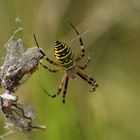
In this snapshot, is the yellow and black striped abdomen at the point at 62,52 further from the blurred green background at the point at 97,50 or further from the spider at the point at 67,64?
the blurred green background at the point at 97,50

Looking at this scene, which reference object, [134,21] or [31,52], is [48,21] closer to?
[134,21]

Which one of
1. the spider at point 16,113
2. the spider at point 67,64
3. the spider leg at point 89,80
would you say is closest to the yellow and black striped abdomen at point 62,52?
the spider at point 67,64

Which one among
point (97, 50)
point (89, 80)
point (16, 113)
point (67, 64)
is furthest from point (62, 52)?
point (97, 50)

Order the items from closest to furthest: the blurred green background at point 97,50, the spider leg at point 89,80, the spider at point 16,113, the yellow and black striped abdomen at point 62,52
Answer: the spider at point 16,113 < the yellow and black striped abdomen at point 62,52 < the blurred green background at point 97,50 < the spider leg at point 89,80

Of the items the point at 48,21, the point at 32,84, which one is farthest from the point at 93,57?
the point at 32,84

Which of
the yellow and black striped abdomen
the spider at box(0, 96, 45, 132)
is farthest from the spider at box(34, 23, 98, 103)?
the spider at box(0, 96, 45, 132)

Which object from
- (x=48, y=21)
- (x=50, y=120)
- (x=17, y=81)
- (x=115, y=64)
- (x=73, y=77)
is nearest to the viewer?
(x=17, y=81)

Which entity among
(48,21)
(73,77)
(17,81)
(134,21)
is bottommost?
(17,81)
